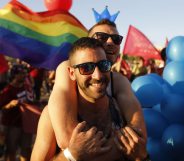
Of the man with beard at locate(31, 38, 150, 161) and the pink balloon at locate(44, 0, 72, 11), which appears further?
the pink balloon at locate(44, 0, 72, 11)

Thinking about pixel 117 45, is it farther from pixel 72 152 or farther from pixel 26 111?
pixel 26 111

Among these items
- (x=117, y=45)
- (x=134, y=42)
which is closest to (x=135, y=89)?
(x=117, y=45)

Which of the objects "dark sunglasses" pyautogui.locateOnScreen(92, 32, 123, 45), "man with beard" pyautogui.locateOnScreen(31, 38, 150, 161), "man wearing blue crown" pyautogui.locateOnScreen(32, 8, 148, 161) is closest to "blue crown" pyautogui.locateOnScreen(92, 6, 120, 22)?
"dark sunglasses" pyautogui.locateOnScreen(92, 32, 123, 45)

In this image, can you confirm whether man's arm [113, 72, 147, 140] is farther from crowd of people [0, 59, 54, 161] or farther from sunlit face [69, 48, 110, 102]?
crowd of people [0, 59, 54, 161]

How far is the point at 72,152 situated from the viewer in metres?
1.93

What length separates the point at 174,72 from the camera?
3721mm

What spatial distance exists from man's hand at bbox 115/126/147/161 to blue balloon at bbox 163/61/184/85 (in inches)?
72.3

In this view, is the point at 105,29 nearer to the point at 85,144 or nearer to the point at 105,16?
the point at 105,16

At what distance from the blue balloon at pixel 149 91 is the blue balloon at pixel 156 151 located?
1.24 ft

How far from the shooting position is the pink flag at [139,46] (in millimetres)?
7285

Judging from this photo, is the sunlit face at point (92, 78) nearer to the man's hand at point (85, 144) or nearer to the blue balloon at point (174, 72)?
the man's hand at point (85, 144)

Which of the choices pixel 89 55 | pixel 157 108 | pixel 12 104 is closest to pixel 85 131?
pixel 89 55

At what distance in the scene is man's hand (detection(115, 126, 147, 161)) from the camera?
1.96 metres

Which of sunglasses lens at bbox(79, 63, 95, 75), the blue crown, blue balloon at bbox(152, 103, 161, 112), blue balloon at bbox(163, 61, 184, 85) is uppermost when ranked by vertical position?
the blue crown
